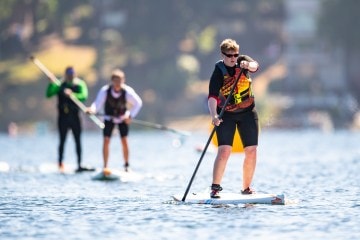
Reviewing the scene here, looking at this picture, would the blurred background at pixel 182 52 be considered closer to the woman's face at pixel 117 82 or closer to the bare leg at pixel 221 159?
the woman's face at pixel 117 82

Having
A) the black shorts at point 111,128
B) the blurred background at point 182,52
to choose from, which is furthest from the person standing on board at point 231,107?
the blurred background at point 182,52

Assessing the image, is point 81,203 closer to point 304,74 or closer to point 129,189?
point 129,189

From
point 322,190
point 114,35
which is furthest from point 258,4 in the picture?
point 322,190

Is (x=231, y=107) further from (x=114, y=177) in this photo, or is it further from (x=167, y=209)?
(x=114, y=177)

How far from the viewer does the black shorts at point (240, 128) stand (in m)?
18.4

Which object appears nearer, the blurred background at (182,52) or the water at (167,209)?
the water at (167,209)

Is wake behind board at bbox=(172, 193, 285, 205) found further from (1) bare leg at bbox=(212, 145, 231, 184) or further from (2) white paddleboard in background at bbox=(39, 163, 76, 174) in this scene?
(2) white paddleboard in background at bbox=(39, 163, 76, 174)

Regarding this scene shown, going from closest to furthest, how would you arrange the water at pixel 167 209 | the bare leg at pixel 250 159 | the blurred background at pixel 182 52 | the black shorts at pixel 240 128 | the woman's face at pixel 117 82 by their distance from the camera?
the water at pixel 167 209, the black shorts at pixel 240 128, the bare leg at pixel 250 159, the woman's face at pixel 117 82, the blurred background at pixel 182 52

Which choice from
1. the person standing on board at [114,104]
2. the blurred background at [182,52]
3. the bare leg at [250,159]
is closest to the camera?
the bare leg at [250,159]

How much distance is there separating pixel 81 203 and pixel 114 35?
89270 mm

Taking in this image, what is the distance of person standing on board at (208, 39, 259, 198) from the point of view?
18.3 metres

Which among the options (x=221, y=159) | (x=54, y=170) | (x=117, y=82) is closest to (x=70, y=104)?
(x=54, y=170)

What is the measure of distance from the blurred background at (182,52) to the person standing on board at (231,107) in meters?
69.1

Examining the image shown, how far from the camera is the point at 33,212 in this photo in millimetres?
17875
